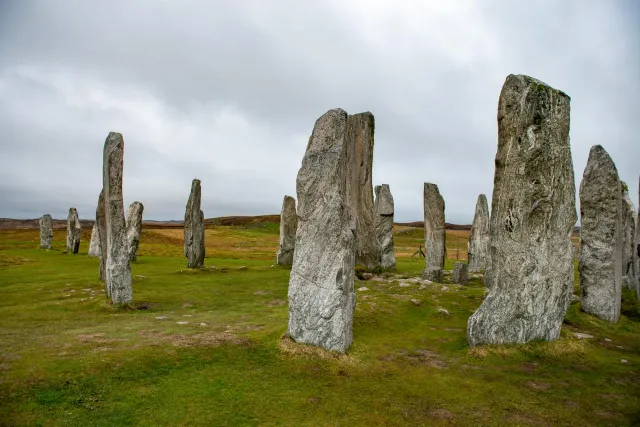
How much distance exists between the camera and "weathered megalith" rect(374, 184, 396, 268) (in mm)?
25425

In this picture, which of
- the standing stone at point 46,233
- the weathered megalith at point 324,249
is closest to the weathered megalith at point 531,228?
the weathered megalith at point 324,249

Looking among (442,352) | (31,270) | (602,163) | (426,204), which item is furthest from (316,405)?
(31,270)

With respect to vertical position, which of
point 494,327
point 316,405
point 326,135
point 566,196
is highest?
point 326,135

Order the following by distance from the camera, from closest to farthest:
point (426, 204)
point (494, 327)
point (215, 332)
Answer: point (494, 327) → point (215, 332) → point (426, 204)

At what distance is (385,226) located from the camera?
→ 2570 centimetres

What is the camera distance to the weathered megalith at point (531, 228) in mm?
10266

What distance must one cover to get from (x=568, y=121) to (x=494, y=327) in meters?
5.64

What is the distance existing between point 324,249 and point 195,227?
16522 mm

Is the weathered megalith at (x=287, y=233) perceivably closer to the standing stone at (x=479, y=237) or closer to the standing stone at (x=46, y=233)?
the standing stone at (x=479, y=237)

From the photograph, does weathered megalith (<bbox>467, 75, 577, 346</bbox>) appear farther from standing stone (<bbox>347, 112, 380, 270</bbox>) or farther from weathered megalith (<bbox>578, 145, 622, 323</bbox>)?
standing stone (<bbox>347, 112, 380, 270</bbox>)

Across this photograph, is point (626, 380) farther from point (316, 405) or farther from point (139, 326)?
point (139, 326)

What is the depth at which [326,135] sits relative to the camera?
10.4 meters

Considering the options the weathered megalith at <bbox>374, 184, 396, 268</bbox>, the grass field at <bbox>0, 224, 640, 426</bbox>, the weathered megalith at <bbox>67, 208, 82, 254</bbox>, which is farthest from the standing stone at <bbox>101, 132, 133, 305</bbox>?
the weathered megalith at <bbox>67, 208, 82, 254</bbox>

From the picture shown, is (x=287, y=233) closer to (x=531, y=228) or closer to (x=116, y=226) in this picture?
(x=116, y=226)
